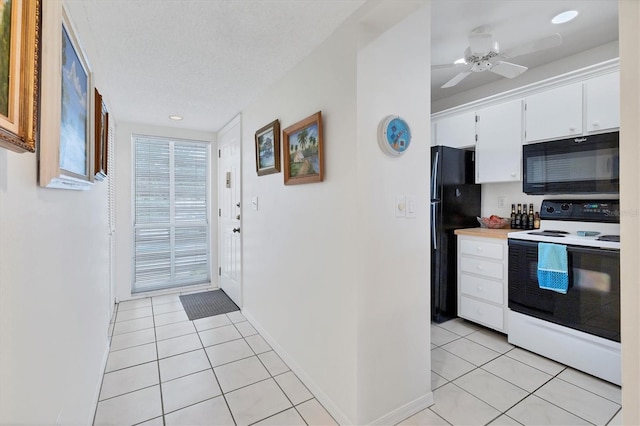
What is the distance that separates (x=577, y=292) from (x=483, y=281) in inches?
28.8

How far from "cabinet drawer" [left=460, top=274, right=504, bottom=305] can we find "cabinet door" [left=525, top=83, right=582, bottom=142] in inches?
53.0

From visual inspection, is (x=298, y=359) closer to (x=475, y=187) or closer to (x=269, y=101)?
(x=269, y=101)

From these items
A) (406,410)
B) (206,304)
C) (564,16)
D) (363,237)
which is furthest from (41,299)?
(564,16)

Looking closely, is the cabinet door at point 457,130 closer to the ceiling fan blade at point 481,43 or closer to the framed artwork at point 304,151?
the ceiling fan blade at point 481,43

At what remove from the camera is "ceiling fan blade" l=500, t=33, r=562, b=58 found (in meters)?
1.93

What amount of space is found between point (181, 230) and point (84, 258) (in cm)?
291

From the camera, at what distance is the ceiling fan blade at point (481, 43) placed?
216 cm

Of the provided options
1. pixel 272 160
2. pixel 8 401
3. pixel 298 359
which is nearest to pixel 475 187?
pixel 272 160

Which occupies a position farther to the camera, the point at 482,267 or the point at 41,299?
the point at 482,267

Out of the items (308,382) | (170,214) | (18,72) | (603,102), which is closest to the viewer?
(18,72)

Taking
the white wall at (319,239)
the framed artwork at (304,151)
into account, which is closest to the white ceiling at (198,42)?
the white wall at (319,239)

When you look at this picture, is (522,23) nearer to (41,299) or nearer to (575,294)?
(575,294)

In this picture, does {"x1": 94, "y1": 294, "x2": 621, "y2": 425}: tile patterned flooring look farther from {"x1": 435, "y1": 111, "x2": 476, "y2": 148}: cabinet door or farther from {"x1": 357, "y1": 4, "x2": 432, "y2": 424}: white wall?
{"x1": 435, "y1": 111, "x2": 476, "y2": 148}: cabinet door

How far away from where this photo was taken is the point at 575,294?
7.43ft
